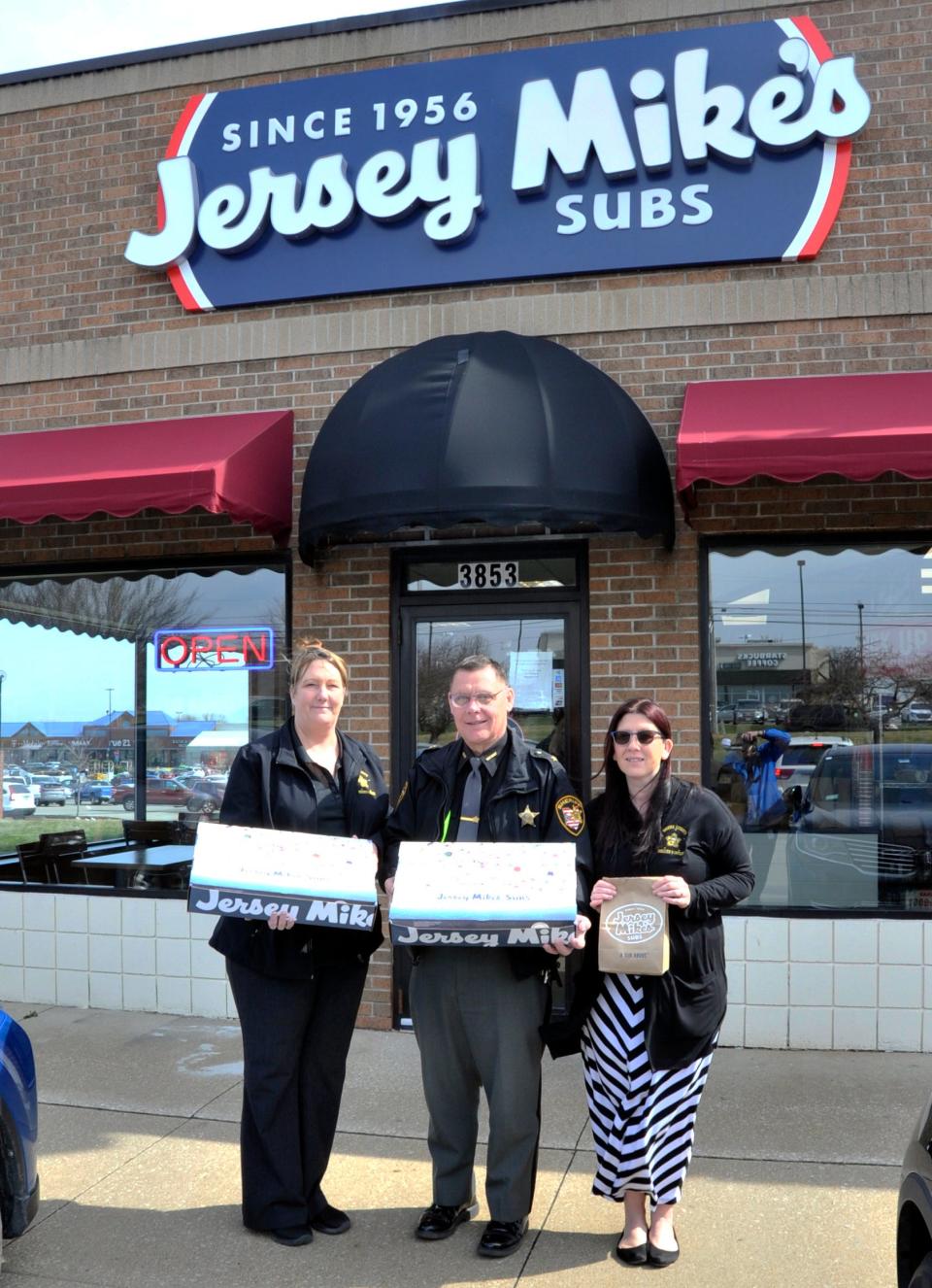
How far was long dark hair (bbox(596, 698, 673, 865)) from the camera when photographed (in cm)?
380

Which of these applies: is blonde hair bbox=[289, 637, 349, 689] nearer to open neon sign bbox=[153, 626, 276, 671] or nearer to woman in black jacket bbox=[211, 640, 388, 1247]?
woman in black jacket bbox=[211, 640, 388, 1247]

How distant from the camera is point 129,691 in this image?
720cm

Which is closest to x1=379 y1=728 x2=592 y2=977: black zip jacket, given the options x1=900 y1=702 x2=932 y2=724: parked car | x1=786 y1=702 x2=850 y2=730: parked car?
x1=786 y1=702 x2=850 y2=730: parked car

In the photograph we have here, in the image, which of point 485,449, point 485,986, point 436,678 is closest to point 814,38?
point 485,449

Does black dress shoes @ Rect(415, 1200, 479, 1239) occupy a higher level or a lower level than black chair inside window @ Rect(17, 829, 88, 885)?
lower

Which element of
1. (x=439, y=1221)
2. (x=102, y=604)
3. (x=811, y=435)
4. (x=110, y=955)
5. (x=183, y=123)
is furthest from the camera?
(x=102, y=604)

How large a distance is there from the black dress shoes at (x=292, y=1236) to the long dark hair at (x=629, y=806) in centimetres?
164

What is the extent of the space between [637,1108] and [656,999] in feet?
1.26

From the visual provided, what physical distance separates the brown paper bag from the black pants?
3.09 ft

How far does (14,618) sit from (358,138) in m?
3.64

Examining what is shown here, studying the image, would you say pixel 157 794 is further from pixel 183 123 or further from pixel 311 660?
pixel 183 123

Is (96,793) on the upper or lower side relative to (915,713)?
lower

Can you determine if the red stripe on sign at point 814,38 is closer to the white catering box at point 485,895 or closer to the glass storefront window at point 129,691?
the glass storefront window at point 129,691

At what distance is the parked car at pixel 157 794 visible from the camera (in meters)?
7.15
